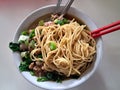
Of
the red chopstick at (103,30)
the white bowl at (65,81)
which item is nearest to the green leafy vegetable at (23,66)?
the white bowl at (65,81)

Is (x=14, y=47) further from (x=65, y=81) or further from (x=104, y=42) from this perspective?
(x=104, y=42)

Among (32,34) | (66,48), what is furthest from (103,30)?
(32,34)

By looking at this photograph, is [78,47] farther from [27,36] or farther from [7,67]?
[7,67]

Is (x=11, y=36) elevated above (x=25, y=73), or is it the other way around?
(x=11, y=36)

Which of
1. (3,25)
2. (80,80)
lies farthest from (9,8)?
(80,80)

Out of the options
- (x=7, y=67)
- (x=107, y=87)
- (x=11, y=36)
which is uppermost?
(x=11, y=36)

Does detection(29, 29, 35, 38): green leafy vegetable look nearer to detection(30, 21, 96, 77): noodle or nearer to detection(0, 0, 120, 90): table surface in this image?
detection(30, 21, 96, 77): noodle

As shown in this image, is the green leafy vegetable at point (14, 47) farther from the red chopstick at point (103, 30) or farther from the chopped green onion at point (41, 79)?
the red chopstick at point (103, 30)
